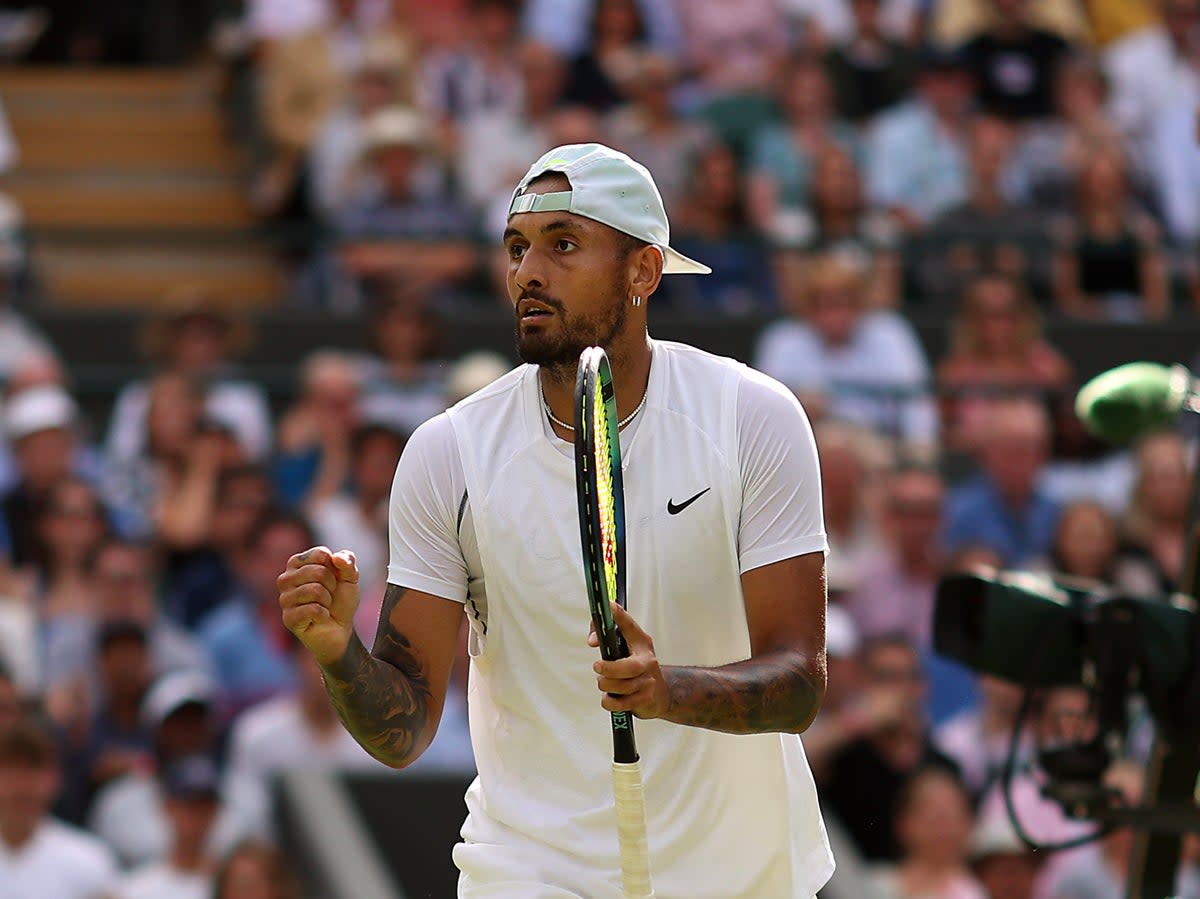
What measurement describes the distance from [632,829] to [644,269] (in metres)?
1.02

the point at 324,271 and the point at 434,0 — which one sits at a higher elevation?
the point at 434,0

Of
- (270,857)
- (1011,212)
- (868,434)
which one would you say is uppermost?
(1011,212)

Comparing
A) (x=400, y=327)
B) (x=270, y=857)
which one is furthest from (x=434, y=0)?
(x=270, y=857)

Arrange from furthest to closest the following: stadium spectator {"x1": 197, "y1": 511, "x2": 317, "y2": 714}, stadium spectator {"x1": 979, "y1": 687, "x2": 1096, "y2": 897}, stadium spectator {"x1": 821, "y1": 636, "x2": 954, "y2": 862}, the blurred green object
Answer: stadium spectator {"x1": 197, "y1": 511, "x2": 317, "y2": 714}, stadium spectator {"x1": 821, "y1": 636, "x2": 954, "y2": 862}, stadium spectator {"x1": 979, "y1": 687, "x2": 1096, "y2": 897}, the blurred green object

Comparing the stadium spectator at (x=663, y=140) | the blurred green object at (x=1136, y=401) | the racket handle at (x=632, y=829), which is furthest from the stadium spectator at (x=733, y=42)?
the racket handle at (x=632, y=829)

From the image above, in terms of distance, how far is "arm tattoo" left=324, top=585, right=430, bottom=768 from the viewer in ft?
Result: 12.8

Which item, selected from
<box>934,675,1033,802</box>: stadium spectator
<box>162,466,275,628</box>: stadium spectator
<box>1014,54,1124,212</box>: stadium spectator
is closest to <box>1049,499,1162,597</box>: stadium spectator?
<box>934,675,1033,802</box>: stadium spectator

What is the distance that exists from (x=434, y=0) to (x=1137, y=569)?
5.27 meters

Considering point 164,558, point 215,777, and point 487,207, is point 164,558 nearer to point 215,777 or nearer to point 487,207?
point 215,777

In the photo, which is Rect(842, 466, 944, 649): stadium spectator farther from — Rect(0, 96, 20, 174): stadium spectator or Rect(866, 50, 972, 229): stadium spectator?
Rect(0, 96, 20, 174): stadium spectator

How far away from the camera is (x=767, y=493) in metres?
4.09

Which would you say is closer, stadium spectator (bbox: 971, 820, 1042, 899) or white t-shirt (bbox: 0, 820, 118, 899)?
white t-shirt (bbox: 0, 820, 118, 899)

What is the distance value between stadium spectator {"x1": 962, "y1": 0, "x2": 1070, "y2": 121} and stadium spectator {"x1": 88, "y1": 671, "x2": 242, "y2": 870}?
6478 mm

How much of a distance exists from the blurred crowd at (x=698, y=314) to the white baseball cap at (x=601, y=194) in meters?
2.06
